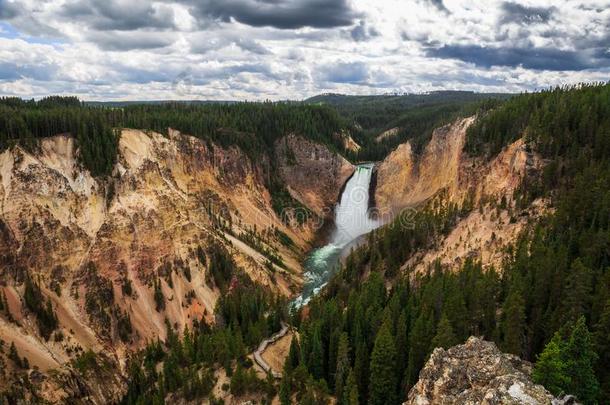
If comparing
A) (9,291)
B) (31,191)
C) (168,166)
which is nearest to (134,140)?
(168,166)

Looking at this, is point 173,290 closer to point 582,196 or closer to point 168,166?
point 168,166

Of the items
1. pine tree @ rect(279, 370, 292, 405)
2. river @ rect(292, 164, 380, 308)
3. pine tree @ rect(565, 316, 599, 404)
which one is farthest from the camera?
river @ rect(292, 164, 380, 308)

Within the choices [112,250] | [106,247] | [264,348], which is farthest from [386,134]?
[264,348]

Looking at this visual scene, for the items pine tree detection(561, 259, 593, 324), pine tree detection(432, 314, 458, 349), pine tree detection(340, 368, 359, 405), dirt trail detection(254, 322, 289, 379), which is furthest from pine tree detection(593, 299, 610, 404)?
dirt trail detection(254, 322, 289, 379)

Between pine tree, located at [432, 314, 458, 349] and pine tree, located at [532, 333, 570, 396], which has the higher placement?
pine tree, located at [532, 333, 570, 396]

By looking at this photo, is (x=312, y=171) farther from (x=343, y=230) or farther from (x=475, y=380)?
(x=475, y=380)

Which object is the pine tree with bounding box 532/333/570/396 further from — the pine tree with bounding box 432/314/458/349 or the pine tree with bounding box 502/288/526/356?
the pine tree with bounding box 432/314/458/349
